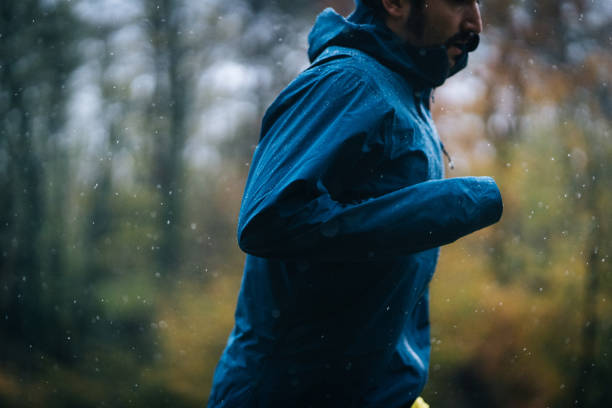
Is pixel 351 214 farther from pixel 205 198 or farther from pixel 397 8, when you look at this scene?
pixel 205 198

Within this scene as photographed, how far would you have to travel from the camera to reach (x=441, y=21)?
3.45 ft

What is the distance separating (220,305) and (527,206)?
3498 millimetres

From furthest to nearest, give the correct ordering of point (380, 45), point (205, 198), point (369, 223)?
point (205, 198), point (380, 45), point (369, 223)

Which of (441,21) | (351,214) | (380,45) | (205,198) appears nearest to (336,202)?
(351,214)

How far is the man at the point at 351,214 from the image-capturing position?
2.59 ft

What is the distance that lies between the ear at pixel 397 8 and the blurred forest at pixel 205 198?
4.52m

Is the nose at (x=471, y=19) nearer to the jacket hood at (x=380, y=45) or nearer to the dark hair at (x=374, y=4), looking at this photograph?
the jacket hood at (x=380, y=45)

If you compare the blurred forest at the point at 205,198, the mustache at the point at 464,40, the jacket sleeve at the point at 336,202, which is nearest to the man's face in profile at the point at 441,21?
the mustache at the point at 464,40

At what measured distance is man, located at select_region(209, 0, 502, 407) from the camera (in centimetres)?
79

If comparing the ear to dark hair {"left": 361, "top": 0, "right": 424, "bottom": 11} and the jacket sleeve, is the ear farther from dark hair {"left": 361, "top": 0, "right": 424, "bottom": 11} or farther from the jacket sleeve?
the jacket sleeve

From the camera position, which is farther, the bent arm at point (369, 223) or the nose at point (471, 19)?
the nose at point (471, 19)

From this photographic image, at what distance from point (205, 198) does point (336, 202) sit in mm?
5358

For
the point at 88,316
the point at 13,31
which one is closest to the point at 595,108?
the point at 88,316

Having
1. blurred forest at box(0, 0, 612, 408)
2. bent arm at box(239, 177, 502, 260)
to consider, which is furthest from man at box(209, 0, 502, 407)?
blurred forest at box(0, 0, 612, 408)
